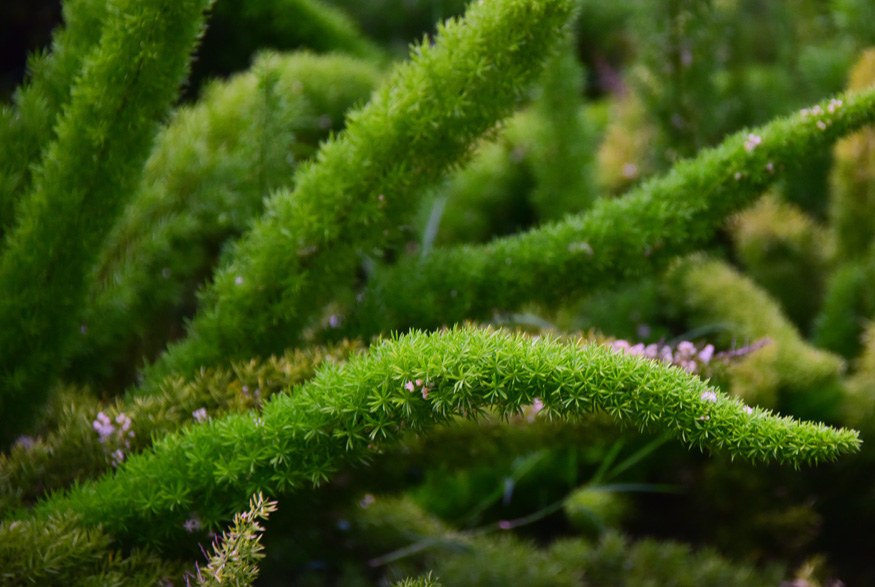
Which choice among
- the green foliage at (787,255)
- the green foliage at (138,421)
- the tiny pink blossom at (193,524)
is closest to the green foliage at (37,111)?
the green foliage at (138,421)

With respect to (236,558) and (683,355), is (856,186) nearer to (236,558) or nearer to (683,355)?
(683,355)

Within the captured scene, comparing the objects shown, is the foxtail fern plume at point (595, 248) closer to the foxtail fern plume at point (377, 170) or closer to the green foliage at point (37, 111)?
the foxtail fern plume at point (377, 170)

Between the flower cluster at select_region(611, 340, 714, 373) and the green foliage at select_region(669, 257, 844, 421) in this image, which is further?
the green foliage at select_region(669, 257, 844, 421)

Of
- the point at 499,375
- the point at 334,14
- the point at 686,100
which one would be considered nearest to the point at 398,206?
the point at 499,375

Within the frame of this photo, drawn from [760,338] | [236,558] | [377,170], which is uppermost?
[377,170]

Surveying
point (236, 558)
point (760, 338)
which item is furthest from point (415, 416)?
point (760, 338)

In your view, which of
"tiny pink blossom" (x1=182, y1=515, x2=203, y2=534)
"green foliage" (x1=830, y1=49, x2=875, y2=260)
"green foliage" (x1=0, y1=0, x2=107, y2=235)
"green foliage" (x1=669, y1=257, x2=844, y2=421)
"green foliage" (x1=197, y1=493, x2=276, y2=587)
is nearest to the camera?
"green foliage" (x1=197, y1=493, x2=276, y2=587)

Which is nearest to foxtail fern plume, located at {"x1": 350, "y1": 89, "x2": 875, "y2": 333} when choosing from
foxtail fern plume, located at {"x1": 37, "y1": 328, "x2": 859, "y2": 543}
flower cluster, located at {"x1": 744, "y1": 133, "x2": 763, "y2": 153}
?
flower cluster, located at {"x1": 744, "y1": 133, "x2": 763, "y2": 153}

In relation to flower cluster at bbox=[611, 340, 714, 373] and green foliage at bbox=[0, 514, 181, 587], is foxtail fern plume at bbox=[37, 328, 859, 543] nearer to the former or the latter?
green foliage at bbox=[0, 514, 181, 587]
